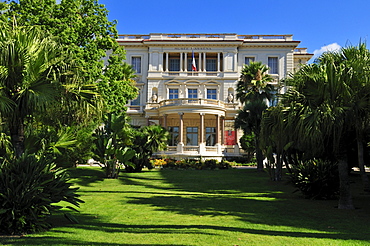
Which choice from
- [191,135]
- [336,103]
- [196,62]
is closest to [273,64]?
[196,62]

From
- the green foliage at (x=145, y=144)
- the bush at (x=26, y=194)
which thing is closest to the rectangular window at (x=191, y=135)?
the green foliage at (x=145, y=144)

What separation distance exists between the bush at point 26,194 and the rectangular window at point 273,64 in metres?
41.7

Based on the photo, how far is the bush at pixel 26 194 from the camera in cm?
670

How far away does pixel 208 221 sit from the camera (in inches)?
324

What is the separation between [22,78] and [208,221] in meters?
5.62

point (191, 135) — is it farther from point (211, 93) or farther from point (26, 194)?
point (26, 194)

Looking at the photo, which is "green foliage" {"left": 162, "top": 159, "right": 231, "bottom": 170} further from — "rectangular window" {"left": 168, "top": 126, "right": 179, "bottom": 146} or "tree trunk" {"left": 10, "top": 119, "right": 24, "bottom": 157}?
"tree trunk" {"left": 10, "top": 119, "right": 24, "bottom": 157}

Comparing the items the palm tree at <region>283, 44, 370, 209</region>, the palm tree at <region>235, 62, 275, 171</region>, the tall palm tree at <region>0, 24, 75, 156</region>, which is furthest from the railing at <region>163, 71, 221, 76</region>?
the tall palm tree at <region>0, 24, 75, 156</region>

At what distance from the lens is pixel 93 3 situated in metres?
20.4

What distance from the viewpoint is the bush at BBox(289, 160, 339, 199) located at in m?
A: 12.0

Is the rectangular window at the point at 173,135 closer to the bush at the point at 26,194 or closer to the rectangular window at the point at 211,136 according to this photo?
the rectangular window at the point at 211,136

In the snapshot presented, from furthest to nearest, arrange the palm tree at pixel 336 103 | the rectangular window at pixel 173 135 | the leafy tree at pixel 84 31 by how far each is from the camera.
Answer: the rectangular window at pixel 173 135 < the leafy tree at pixel 84 31 < the palm tree at pixel 336 103

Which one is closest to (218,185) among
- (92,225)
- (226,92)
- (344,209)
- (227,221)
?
(344,209)

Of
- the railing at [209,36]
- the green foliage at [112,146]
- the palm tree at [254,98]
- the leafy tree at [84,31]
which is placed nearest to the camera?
the leafy tree at [84,31]
